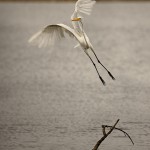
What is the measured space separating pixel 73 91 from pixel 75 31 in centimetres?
236

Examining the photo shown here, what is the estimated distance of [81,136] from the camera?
5707 mm

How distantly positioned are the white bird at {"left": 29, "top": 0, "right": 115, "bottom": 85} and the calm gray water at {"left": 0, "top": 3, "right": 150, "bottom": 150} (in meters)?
0.61

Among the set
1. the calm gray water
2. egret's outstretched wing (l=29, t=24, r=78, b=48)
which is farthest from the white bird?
the calm gray water

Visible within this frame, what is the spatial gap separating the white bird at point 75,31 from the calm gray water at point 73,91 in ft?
1.99

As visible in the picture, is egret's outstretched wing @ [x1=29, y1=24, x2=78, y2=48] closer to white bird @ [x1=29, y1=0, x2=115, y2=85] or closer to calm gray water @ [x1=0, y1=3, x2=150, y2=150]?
white bird @ [x1=29, y1=0, x2=115, y2=85]

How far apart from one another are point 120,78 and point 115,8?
8.82 metres

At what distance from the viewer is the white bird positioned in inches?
210

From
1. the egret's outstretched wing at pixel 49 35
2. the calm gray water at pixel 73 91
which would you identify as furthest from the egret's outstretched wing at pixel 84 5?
the calm gray water at pixel 73 91

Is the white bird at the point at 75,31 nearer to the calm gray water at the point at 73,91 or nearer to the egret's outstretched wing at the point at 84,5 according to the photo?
the egret's outstretched wing at the point at 84,5

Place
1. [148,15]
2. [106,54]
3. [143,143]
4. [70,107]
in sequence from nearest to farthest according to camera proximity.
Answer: [143,143], [70,107], [106,54], [148,15]

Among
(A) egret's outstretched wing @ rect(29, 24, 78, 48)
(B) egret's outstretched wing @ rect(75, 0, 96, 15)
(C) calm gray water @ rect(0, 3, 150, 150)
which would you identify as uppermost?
(B) egret's outstretched wing @ rect(75, 0, 96, 15)

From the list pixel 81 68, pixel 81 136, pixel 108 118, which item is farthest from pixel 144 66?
pixel 81 136

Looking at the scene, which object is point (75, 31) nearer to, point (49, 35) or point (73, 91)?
point (49, 35)

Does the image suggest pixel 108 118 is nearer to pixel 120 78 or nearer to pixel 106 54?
pixel 120 78
